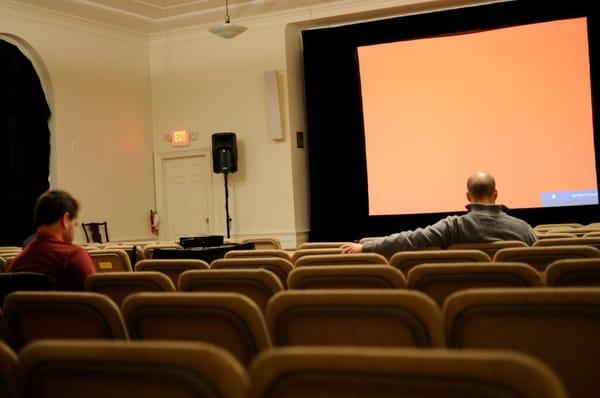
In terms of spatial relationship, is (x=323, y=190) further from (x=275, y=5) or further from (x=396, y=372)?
(x=396, y=372)

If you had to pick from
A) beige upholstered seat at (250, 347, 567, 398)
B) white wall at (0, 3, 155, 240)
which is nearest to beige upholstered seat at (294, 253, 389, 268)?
beige upholstered seat at (250, 347, 567, 398)

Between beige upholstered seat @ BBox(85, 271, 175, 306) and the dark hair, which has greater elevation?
the dark hair

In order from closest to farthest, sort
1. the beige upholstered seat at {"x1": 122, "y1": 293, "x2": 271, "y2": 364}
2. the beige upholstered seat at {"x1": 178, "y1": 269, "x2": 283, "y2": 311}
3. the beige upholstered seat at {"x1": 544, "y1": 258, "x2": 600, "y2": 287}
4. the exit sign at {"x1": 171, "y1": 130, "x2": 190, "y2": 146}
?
the beige upholstered seat at {"x1": 122, "y1": 293, "x2": 271, "y2": 364}
the beige upholstered seat at {"x1": 544, "y1": 258, "x2": 600, "y2": 287}
the beige upholstered seat at {"x1": 178, "y1": 269, "x2": 283, "y2": 311}
the exit sign at {"x1": 171, "y1": 130, "x2": 190, "y2": 146}

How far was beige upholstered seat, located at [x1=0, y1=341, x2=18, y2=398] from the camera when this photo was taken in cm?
140

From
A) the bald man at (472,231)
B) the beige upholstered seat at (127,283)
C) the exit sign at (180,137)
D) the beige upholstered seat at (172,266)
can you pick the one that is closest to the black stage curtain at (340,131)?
the exit sign at (180,137)

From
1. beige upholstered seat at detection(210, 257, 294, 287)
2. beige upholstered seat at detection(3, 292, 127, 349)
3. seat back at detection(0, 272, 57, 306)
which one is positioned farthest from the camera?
beige upholstered seat at detection(210, 257, 294, 287)

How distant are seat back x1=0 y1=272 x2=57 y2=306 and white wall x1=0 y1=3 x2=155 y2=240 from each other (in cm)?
830

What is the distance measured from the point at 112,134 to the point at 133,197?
1107 millimetres

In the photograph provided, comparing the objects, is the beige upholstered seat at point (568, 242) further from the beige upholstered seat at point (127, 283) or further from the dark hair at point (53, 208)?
the dark hair at point (53, 208)

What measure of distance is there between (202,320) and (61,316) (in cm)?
54

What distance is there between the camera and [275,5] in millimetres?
11539

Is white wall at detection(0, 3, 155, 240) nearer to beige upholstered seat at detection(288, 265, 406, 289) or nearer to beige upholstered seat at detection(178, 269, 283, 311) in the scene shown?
beige upholstered seat at detection(178, 269, 283, 311)

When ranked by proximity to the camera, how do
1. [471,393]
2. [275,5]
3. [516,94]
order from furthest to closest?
[275,5], [516,94], [471,393]

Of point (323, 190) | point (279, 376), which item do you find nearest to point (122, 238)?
point (323, 190)
